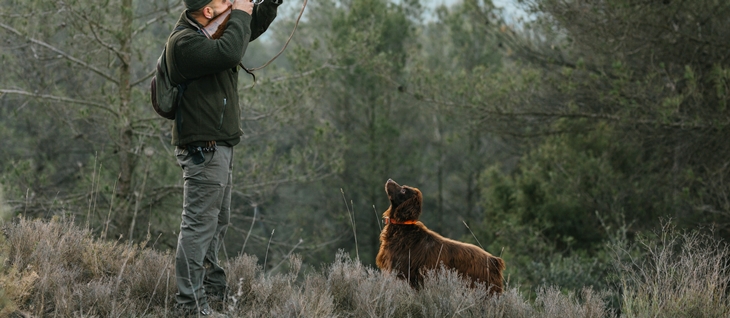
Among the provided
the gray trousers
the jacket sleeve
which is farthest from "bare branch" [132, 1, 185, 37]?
the gray trousers

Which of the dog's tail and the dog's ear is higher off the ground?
the dog's ear

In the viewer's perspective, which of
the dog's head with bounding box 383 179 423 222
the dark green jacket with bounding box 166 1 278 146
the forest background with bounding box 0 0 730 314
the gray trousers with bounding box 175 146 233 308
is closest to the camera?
the dark green jacket with bounding box 166 1 278 146

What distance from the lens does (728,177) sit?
1004 cm

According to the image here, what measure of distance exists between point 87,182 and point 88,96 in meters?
1.51

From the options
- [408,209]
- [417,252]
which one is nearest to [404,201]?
[408,209]

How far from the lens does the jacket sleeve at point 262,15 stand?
172 inches

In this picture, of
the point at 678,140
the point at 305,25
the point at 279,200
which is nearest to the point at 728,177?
the point at 678,140

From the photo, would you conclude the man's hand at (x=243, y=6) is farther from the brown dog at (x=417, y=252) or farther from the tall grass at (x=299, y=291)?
the brown dog at (x=417, y=252)

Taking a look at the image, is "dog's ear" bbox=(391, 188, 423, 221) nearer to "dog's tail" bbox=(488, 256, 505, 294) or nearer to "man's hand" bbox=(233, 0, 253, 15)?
"dog's tail" bbox=(488, 256, 505, 294)

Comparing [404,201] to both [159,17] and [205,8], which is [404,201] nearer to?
[205,8]

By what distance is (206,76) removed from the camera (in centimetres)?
398

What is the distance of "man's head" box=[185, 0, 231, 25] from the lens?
3.96 meters

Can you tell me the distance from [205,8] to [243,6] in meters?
0.22

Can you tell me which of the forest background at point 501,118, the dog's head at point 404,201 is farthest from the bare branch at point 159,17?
the dog's head at point 404,201
